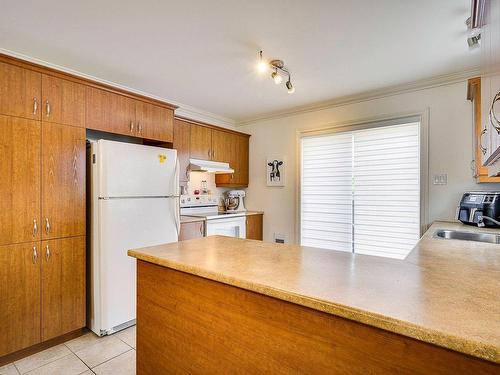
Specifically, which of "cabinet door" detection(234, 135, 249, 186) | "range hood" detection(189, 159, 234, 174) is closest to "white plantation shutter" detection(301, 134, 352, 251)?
"cabinet door" detection(234, 135, 249, 186)

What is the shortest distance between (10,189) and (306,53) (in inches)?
97.9

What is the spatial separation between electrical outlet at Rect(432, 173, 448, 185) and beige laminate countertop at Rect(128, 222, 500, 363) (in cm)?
162

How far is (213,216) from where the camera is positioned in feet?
11.3

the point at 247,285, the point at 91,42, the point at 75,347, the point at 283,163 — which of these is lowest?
the point at 75,347

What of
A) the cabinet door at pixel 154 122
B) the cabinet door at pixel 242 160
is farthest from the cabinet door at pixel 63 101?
the cabinet door at pixel 242 160

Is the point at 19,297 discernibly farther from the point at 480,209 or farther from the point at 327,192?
the point at 480,209

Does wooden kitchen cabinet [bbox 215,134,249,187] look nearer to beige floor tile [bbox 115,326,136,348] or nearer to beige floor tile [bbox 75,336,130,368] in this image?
beige floor tile [bbox 115,326,136,348]

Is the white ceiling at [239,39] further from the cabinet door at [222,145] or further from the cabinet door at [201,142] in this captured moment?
the cabinet door at [222,145]

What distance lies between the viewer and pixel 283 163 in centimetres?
400

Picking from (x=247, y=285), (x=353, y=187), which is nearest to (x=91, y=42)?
(x=247, y=285)

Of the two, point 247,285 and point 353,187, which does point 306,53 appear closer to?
point 353,187

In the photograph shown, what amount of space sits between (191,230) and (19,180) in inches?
65.4

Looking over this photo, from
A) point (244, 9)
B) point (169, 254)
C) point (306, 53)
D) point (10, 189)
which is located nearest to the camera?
point (169, 254)

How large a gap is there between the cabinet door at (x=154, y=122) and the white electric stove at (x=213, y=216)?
3.38ft
